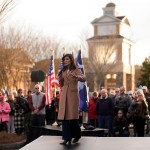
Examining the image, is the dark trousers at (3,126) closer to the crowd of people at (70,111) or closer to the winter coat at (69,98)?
the crowd of people at (70,111)

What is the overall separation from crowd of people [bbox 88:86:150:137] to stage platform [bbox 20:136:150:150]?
163 inches

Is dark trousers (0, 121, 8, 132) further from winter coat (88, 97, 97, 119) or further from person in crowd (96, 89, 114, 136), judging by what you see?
person in crowd (96, 89, 114, 136)

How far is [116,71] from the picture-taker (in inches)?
2894

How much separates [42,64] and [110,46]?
31.7 ft

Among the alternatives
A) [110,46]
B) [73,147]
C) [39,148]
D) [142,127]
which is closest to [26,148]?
[39,148]

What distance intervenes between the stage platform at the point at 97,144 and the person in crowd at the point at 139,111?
4078 mm

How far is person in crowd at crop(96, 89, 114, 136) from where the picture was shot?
53.9 feet

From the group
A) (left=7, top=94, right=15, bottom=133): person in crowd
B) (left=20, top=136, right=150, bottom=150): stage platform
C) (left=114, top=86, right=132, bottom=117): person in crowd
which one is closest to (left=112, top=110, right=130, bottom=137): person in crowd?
(left=114, top=86, right=132, bottom=117): person in crowd

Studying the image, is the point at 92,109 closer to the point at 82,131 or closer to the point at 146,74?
the point at 82,131

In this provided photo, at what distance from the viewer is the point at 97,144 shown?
9.52 m

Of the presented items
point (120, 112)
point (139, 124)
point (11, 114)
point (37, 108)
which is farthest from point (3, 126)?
point (139, 124)

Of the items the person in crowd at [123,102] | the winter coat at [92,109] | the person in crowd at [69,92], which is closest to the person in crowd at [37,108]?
the winter coat at [92,109]

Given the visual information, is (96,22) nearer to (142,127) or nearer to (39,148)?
(142,127)

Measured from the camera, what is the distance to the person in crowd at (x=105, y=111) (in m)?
16.4
